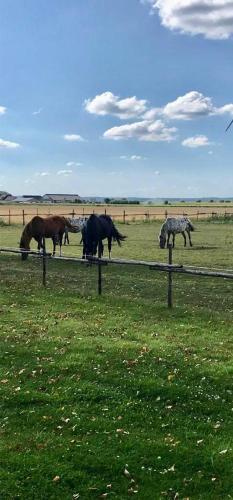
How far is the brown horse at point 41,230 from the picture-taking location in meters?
20.4

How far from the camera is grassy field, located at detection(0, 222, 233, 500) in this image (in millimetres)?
4766

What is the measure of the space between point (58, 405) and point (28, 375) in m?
1.06

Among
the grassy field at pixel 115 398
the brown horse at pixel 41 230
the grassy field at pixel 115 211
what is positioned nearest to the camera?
the grassy field at pixel 115 398

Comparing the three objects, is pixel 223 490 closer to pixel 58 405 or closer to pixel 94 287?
pixel 58 405

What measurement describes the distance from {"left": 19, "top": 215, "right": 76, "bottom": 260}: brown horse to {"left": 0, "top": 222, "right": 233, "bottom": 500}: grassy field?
8.18 m

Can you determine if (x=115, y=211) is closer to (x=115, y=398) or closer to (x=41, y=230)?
(x=41, y=230)

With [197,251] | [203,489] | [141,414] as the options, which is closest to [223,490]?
[203,489]

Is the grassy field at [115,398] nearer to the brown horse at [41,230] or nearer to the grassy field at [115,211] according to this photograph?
the brown horse at [41,230]

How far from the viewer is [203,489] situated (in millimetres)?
4602

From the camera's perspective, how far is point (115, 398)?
645 cm

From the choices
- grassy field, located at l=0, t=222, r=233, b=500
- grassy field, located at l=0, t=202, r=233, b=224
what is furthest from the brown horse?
grassy field, located at l=0, t=202, r=233, b=224

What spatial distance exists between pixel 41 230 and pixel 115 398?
49.5 ft

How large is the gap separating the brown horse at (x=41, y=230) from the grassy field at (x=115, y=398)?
26.9 ft

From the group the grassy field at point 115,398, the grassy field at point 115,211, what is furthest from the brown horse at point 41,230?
the grassy field at point 115,211
